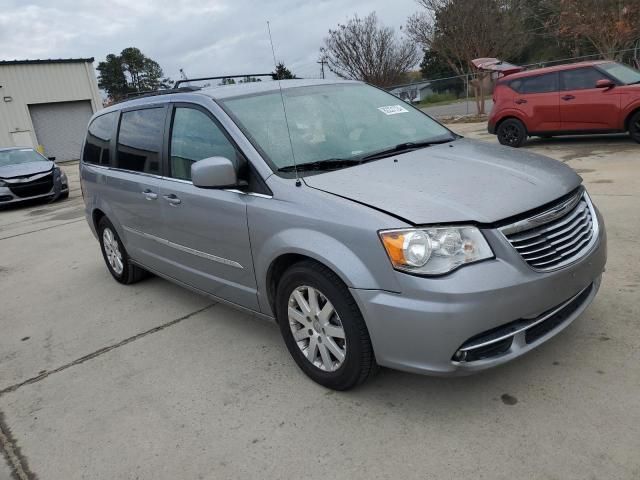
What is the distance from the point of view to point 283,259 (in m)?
3.02

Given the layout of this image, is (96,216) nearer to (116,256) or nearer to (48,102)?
(116,256)

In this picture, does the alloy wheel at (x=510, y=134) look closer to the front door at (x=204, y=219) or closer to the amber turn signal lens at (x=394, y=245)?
the front door at (x=204, y=219)

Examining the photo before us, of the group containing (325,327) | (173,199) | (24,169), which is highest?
(24,169)

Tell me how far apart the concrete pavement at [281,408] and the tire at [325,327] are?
0.15 metres

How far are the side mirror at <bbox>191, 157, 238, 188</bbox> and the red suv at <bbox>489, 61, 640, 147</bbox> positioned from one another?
856cm

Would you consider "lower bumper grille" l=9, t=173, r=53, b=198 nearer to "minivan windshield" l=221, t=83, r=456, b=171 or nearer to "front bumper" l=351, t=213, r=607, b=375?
"minivan windshield" l=221, t=83, r=456, b=171

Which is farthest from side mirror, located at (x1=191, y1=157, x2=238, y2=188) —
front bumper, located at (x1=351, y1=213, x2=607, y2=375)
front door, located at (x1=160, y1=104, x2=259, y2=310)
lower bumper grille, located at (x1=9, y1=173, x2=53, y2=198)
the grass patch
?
the grass patch

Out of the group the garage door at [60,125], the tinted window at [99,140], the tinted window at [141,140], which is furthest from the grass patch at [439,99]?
the tinted window at [141,140]

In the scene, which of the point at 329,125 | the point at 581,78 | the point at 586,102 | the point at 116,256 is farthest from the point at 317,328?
the point at 581,78

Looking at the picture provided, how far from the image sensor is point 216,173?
3.05 m

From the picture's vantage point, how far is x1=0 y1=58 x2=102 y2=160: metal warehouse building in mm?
26125

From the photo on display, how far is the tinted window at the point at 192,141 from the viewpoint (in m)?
3.40

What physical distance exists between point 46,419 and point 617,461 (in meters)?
3.01

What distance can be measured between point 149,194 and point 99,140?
5.06 ft
